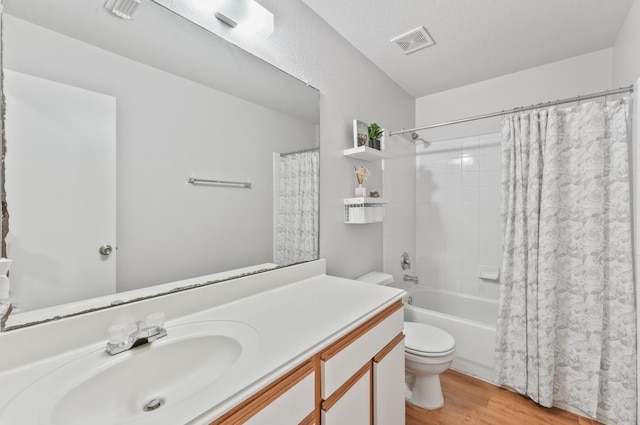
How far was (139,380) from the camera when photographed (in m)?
0.77

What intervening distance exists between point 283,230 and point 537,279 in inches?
64.7

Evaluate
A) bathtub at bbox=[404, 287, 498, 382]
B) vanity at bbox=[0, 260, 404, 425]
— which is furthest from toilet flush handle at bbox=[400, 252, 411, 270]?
vanity at bbox=[0, 260, 404, 425]

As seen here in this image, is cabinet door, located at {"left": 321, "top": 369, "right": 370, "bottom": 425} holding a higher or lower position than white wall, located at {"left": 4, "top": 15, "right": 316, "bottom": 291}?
lower

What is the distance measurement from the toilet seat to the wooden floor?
386mm

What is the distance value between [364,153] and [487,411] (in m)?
1.79

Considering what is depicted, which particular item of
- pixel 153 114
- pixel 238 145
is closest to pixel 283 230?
pixel 238 145

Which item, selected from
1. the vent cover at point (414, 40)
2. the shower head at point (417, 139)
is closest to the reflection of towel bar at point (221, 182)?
the vent cover at point (414, 40)

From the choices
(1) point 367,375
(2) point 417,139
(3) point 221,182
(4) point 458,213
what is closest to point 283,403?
(1) point 367,375

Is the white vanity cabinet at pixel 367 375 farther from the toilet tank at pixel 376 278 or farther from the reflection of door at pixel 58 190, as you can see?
the reflection of door at pixel 58 190

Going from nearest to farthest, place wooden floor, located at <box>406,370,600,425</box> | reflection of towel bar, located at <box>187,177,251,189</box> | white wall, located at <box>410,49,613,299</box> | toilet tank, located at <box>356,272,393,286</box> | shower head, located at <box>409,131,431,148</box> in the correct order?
reflection of towel bar, located at <box>187,177,251,189</box> → wooden floor, located at <box>406,370,600,425</box> → toilet tank, located at <box>356,272,393,286</box> → white wall, located at <box>410,49,613,299</box> → shower head, located at <box>409,131,431,148</box>

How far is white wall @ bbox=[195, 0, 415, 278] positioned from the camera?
4.99 feet

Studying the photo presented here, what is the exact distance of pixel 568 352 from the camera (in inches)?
67.1

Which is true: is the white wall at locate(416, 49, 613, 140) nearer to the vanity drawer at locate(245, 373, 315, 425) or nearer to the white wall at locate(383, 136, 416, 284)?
the white wall at locate(383, 136, 416, 284)

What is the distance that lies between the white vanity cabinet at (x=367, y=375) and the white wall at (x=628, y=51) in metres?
1.87
